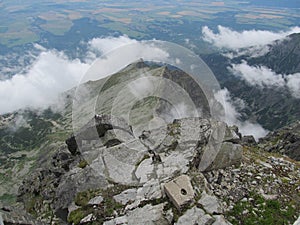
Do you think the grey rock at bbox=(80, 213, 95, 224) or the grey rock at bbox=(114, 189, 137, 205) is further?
the grey rock at bbox=(114, 189, 137, 205)

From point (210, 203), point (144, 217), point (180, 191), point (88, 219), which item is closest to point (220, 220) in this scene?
point (210, 203)

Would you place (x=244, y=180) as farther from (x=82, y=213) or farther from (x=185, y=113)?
(x=185, y=113)

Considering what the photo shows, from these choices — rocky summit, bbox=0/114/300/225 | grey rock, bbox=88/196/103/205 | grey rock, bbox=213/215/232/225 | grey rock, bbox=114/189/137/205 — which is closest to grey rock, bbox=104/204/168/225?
rocky summit, bbox=0/114/300/225

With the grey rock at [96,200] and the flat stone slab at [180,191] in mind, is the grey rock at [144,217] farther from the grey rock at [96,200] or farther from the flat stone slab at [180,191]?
the grey rock at [96,200]

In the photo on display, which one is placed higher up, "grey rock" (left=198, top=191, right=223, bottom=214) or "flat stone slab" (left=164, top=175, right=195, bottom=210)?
"flat stone slab" (left=164, top=175, right=195, bottom=210)

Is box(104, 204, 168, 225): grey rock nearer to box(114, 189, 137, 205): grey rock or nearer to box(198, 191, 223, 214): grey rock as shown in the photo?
box(114, 189, 137, 205): grey rock

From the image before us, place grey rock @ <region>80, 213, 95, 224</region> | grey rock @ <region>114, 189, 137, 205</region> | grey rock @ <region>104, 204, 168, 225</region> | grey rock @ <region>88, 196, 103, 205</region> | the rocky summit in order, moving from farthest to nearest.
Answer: grey rock @ <region>88, 196, 103, 205</region>
grey rock @ <region>114, 189, 137, 205</region>
grey rock @ <region>80, 213, 95, 224</region>
the rocky summit
grey rock @ <region>104, 204, 168, 225</region>

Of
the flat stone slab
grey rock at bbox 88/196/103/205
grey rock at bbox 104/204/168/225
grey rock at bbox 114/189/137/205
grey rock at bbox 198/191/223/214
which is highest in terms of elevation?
the flat stone slab

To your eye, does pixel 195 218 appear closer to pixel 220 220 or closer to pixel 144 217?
pixel 220 220

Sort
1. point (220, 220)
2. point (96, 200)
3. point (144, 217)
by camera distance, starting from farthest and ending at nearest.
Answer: point (96, 200)
point (144, 217)
point (220, 220)

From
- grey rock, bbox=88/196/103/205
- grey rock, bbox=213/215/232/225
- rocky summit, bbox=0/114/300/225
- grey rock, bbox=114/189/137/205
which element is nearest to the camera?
grey rock, bbox=213/215/232/225
